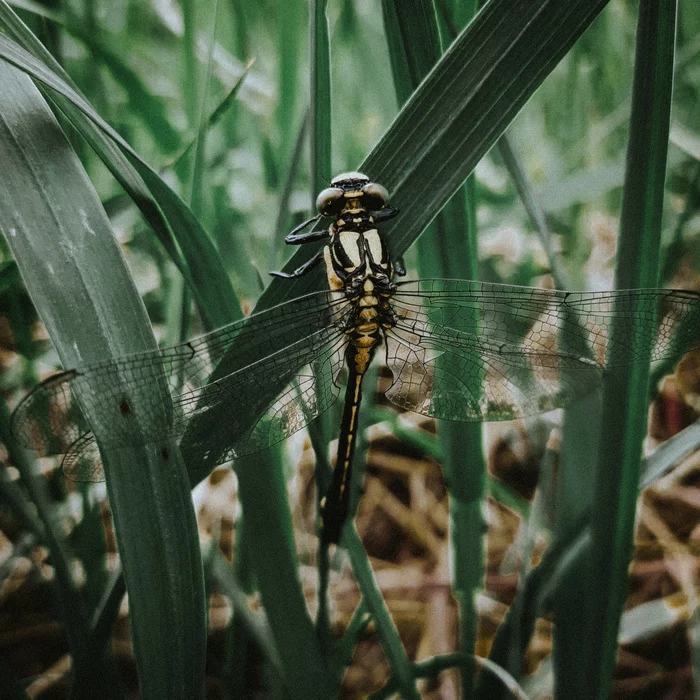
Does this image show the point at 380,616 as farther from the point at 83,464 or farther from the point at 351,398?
the point at 83,464

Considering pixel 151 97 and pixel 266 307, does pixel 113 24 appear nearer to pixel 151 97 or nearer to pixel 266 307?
pixel 151 97

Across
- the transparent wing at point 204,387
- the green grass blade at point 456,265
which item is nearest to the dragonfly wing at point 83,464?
the transparent wing at point 204,387

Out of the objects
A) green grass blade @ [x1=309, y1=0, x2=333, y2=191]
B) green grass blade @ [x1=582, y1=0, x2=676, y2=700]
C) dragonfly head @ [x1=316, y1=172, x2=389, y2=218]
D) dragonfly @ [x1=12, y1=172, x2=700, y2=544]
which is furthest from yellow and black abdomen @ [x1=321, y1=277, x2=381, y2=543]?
green grass blade @ [x1=582, y1=0, x2=676, y2=700]

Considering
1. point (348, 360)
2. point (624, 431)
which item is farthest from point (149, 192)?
point (624, 431)

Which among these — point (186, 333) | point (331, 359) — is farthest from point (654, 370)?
point (186, 333)

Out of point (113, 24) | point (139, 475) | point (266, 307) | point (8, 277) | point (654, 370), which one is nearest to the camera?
point (139, 475)

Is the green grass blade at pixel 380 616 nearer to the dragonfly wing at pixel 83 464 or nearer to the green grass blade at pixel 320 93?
the dragonfly wing at pixel 83 464

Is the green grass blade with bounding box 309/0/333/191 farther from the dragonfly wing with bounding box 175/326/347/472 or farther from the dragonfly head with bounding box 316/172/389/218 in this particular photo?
the dragonfly wing with bounding box 175/326/347/472
